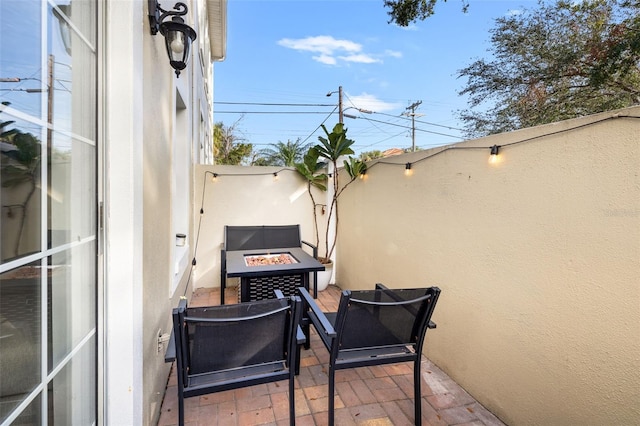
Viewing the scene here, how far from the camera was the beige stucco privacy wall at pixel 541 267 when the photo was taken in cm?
161

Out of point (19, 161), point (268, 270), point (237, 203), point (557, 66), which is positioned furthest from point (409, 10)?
point (19, 161)

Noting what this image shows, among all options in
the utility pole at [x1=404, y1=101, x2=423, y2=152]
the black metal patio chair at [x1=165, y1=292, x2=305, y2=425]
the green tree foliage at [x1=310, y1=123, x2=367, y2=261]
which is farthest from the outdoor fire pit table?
the utility pole at [x1=404, y1=101, x2=423, y2=152]

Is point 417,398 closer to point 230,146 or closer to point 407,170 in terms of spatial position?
point 407,170

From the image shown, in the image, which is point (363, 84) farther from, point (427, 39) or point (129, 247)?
point (129, 247)

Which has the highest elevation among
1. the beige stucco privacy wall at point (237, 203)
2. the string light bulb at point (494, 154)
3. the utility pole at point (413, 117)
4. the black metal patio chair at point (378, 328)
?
the utility pole at point (413, 117)

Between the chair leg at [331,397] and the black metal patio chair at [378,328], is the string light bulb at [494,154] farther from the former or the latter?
the chair leg at [331,397]

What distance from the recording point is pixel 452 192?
2.77m

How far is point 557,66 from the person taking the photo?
292 inches

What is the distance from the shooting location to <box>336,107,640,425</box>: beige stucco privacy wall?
161cm

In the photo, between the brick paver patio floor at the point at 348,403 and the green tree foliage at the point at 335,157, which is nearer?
the brick paver patio floor at the point at 348,403

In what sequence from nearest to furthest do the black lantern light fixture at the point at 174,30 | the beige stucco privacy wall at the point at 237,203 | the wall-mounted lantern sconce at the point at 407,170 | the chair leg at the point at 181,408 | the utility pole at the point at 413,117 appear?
the chair leg at the point at 181,408 → the black lantern light fixture at the point at 174,30 → the wall-mounted lantern sconce at the point at 407,170 → the beige stucco privacy wall at the point at 237,203 → the utility pole at the point at 413,117

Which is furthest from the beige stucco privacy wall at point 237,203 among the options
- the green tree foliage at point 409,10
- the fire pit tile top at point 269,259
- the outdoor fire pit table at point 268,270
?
the green tree foliage at point 409,10

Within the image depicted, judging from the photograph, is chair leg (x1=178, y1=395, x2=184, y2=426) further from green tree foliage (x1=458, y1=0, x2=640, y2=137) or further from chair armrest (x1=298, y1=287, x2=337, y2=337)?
green tree foliage (x1=458, y1=0, x2=640, y2=137)

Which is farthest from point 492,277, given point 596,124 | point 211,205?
point 211,205
